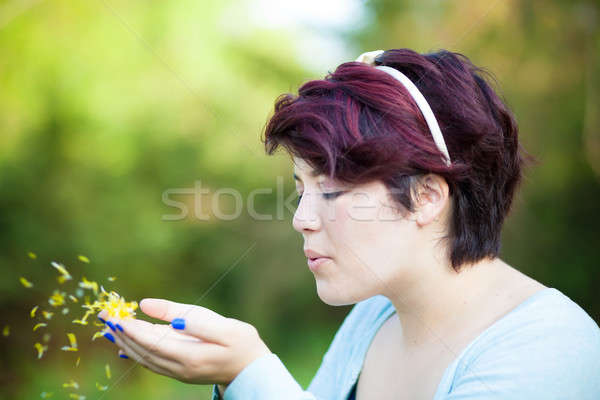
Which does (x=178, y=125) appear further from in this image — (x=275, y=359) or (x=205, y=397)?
(x=275, y=359)

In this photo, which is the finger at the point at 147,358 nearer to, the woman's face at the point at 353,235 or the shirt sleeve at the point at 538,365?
the woman's face at the point at 353,235

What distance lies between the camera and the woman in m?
1.30

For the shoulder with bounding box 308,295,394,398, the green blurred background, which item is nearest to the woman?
the shoulder with bounding box 308,295,394,398

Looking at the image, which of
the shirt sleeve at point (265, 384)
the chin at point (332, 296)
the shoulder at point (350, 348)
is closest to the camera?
the shirt sleeve at point (265, 384)

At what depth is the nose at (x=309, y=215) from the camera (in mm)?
1557

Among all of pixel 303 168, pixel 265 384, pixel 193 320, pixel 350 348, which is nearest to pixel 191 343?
pixel 193 320

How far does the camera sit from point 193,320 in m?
1.30

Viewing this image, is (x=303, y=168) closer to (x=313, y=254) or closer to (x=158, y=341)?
(x=313, y=254)

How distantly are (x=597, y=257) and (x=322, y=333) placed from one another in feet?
8.60

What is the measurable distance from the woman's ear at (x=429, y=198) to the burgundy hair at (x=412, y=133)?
0.03 metres

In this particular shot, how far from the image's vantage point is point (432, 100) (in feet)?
5.03

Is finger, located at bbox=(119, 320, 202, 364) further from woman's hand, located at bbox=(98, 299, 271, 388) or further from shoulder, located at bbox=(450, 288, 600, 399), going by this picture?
shoulder, located at bbox=(450, 288, 600, 399)

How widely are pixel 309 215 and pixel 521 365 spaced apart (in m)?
0.66

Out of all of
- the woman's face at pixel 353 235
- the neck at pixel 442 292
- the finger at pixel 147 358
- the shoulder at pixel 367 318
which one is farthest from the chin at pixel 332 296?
the finger at pixel 147 358
